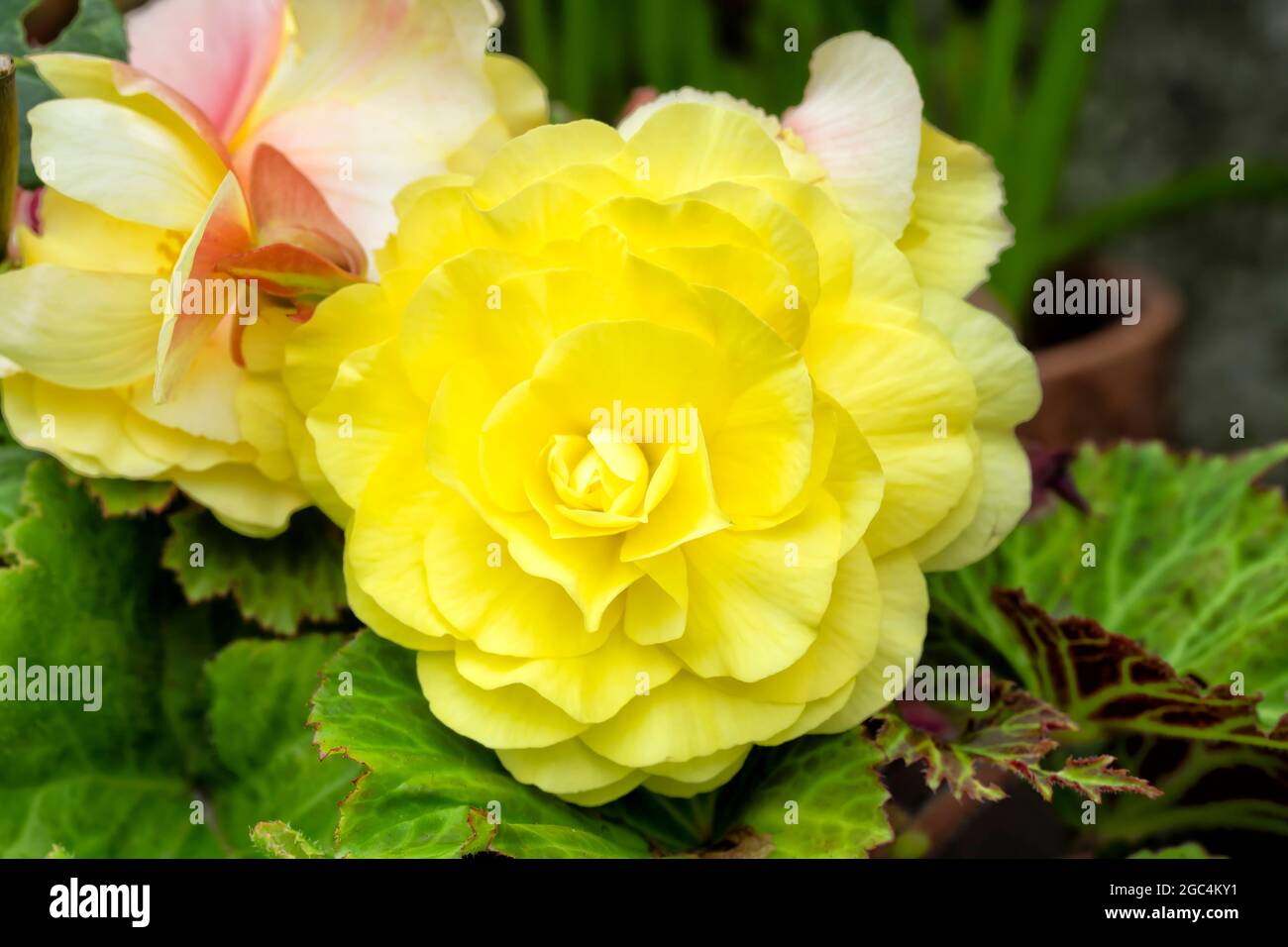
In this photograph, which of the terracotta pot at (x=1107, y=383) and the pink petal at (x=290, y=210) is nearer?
the pink petal at (x=290, y=210)

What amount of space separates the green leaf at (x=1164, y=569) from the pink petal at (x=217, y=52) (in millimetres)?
277

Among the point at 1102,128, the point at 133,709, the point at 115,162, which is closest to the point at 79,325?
the point at 115,162

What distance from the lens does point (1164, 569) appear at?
50 cm

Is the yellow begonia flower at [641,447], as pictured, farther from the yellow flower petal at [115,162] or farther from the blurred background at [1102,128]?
the blurred background at [1102,128]

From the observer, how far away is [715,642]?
1.09 feet

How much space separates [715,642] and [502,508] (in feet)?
0.22

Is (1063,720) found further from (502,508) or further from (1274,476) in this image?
(1274,476)

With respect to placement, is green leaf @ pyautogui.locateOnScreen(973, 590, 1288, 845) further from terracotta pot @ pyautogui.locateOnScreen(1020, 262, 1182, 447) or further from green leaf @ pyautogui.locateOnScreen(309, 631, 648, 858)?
terracotta pot @ pyautogui.locateOnScreen(1020, 262, 1182, 447)

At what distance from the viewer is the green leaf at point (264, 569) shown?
414 millimetres

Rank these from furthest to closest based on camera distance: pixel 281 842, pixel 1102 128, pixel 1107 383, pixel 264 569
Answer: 1. pixel 1102 128
2. pixel 1107 383
3. pixel 264 569
4. pixel 281 842

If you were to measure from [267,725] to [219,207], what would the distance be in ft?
0.63

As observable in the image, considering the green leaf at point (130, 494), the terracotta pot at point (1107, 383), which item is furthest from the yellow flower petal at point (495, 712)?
the terracotta pot at point (1107, 383)

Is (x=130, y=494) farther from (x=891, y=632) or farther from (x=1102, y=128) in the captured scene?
(x=1102, y=128)

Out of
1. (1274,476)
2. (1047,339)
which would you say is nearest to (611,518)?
(1047,339)
